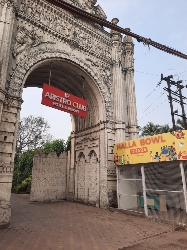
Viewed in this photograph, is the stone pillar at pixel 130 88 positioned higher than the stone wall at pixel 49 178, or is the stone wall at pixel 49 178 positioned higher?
the stone pillar at pixel 130 88

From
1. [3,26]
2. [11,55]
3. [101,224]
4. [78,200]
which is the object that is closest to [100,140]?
[78,200]

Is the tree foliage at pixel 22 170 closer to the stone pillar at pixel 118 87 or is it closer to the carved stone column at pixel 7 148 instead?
the stone pillar at pixel 118 87

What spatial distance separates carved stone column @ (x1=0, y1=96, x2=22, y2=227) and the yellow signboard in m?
6.41

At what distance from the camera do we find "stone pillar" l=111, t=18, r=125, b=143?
1416 centimetres

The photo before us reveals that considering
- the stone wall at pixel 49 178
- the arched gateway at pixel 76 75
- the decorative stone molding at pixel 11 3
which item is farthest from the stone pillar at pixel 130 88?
the decorative stone molding at pixel 11 3

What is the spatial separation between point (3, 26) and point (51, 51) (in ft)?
10.5

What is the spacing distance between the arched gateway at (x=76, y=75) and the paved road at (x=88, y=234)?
1613 mm

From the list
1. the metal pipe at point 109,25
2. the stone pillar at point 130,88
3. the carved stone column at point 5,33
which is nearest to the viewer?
the carved stone column at point 5,33

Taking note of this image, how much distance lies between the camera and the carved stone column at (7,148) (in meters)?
8.29

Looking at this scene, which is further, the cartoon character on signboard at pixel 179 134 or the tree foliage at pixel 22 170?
the tree foliage at pixel 22 170

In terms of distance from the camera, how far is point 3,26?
9.73 m

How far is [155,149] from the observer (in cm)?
988

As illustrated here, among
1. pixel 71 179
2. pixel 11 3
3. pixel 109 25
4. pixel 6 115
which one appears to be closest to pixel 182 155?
pixel 6 115

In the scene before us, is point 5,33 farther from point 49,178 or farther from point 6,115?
point 49,178
